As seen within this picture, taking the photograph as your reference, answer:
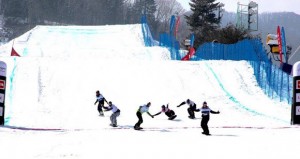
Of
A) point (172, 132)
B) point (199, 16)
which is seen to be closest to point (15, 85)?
point (172, 132)

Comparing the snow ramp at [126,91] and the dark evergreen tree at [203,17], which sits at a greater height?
the dark evergreen tree at [203,17]

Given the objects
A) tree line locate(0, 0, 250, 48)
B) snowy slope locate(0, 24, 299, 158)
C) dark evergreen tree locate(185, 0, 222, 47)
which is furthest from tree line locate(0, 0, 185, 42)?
snowy slope locate(0, 24, 299, 158)

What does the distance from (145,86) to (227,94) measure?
15.0 ft

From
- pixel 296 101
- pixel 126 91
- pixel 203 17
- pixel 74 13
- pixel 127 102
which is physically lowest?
pixel 127 102

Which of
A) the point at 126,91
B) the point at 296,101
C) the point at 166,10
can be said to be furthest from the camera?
the point at 166,10

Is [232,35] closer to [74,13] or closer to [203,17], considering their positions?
[203,17]

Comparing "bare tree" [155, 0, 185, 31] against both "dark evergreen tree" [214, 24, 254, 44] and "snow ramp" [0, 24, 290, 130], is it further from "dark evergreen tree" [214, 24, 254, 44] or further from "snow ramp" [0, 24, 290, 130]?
"snow ramp" [0, 24, 290, 130]

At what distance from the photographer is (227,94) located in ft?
74.5

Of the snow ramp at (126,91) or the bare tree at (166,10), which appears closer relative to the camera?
the snow ramp at (126,91)

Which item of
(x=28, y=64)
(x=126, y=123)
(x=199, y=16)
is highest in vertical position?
(x=199, y=16)

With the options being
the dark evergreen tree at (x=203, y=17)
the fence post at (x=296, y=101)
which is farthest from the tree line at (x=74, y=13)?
the fence post at (x=296, y=101)

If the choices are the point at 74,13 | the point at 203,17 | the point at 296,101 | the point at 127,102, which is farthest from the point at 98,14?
the point at 296,101

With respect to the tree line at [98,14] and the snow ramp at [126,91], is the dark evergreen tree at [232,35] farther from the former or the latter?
the snow ramp at [126,91]

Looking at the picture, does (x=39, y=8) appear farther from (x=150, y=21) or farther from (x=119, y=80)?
(x=119, y=80)
